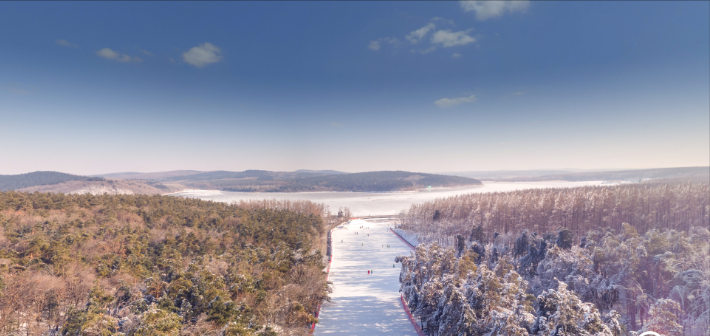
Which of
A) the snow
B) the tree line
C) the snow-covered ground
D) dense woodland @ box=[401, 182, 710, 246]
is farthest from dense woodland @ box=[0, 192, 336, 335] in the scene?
dense woodland @ box=[401, 182, 710, 246]

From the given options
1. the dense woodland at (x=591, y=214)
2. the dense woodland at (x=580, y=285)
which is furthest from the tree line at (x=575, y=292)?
the dense woodland at (x=591, y=214)

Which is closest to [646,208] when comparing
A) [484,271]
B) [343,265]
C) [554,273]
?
[554,273]

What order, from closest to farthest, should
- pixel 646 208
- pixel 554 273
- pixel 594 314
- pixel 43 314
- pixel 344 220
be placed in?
1. pixel 594 314
2. pixel 43 314
3. pixel 554 273
4. pixel 646 208
5. pixel 344 220

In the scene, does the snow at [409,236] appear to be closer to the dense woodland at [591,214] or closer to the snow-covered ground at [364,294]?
the dense woodland at [591,214]

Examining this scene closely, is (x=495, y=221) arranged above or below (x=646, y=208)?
below

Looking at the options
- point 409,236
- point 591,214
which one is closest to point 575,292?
point 591,214

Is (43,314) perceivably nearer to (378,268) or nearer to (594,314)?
(594,314)
